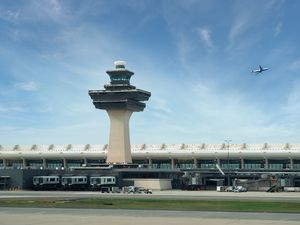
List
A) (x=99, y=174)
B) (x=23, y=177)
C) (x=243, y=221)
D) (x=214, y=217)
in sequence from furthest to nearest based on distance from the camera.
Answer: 1. (x=99, y=174)
2. (x=23, y=177)
3. (x=214, y=217)
4. (x=243, y=221)

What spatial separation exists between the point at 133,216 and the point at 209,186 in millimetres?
119836

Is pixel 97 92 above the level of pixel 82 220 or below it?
above

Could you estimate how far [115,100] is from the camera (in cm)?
19600

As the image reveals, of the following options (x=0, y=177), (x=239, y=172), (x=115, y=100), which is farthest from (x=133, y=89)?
(x=0, y=177)

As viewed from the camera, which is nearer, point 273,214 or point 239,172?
point 273,214

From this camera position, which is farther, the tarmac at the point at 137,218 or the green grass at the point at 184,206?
the green grass at the point at 184,206

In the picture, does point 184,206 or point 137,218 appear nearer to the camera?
point 137,218

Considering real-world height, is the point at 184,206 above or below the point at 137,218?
above

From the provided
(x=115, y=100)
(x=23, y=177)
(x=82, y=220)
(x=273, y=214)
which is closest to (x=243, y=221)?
(x=273, y=214)

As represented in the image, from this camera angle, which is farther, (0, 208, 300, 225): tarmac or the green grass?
the green grass

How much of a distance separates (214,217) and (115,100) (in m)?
142

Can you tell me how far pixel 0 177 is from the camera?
496ft

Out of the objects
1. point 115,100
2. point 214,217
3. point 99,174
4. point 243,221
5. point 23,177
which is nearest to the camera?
point 243,221

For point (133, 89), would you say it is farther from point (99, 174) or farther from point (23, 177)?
point (23, 177)
